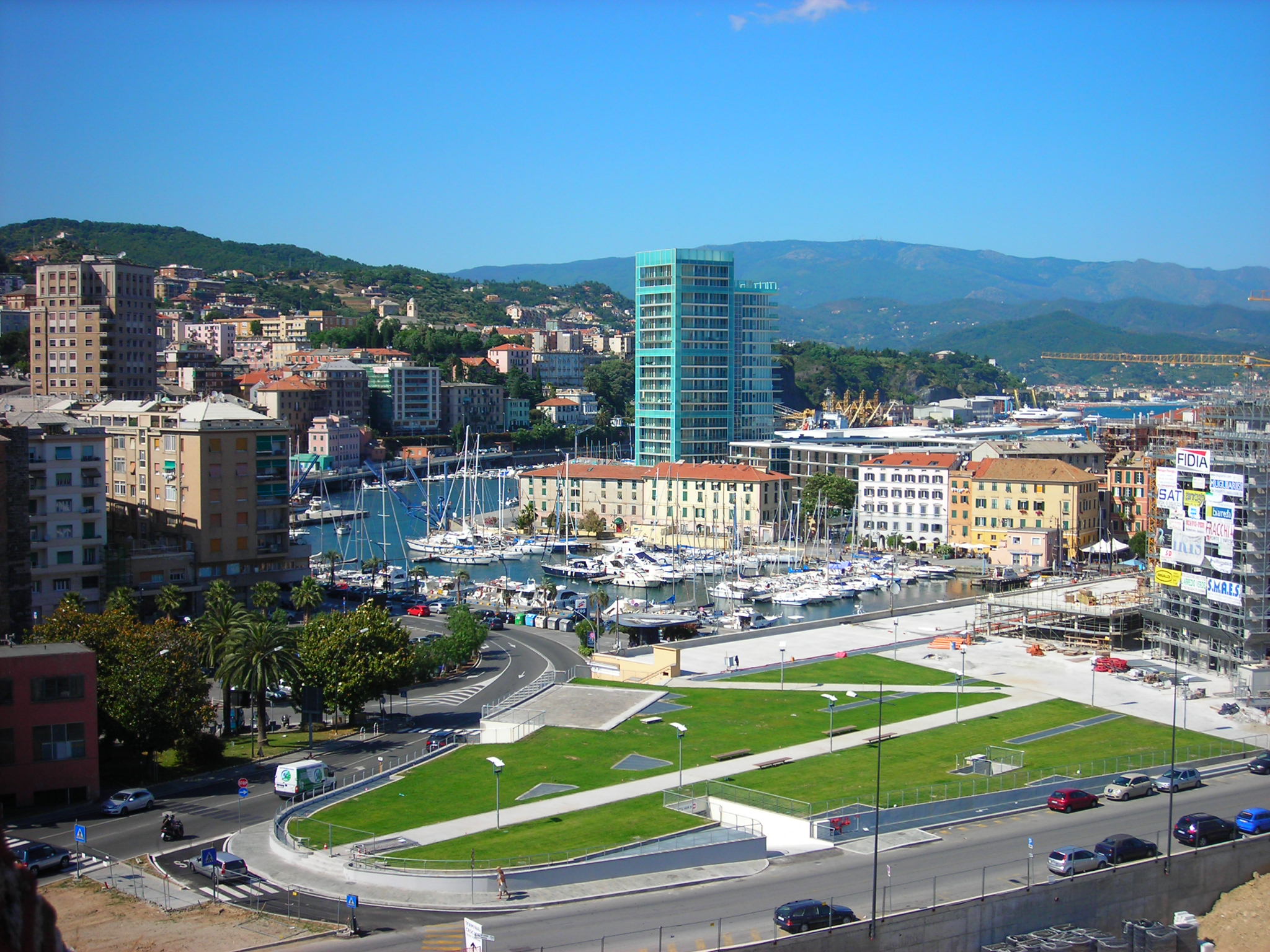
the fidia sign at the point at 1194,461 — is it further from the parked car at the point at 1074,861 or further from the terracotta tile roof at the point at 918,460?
the terracotta tile roof at the point at 918,460

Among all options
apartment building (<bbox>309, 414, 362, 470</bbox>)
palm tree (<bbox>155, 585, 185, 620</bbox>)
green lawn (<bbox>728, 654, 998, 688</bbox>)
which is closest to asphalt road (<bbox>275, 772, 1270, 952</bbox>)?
green lawn (<bbox>728, 654, 998, 688</bbox>)

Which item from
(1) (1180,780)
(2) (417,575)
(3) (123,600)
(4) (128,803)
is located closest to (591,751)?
(4) (128,803)

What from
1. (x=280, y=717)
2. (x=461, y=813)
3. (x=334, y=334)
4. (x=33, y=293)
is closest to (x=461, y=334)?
(x=334, y=334)

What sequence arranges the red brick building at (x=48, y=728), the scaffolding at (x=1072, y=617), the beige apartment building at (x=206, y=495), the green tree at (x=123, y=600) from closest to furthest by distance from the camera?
the red brick building at (x=48, y=728), the green tree at (x=123, y=600), the scaffolding at (x=1072, y=617), the beige apartment building at (x=206, y=495)

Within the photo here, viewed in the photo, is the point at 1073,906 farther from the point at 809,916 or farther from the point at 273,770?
the point at 273,770

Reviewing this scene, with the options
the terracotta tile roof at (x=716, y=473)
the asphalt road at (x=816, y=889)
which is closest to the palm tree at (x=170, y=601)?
the asphalt road at (x=816, y=889)

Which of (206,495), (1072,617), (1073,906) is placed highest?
(206,495)

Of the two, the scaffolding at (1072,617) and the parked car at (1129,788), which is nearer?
the parked car at (1129,788)
